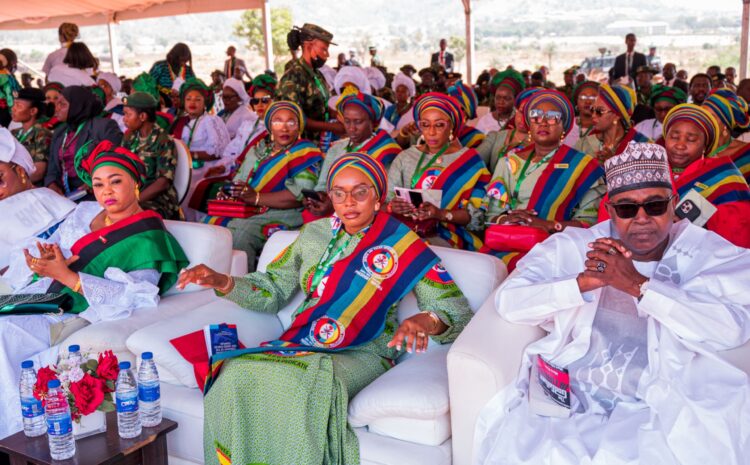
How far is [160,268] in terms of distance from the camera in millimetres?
3391

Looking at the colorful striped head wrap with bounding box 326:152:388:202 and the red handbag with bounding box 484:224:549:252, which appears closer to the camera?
the colorful striped head wrap with bounding box 326:152:388:202

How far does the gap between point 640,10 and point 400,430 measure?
23000 millimetres

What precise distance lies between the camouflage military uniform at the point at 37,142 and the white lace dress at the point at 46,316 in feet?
8.38

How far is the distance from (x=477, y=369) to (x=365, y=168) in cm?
102

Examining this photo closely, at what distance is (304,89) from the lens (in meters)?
5.55

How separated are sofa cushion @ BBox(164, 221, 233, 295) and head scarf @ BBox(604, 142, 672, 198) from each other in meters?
1.91

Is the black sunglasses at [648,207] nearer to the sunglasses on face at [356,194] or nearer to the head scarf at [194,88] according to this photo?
the sunglasses on face at [356,194]

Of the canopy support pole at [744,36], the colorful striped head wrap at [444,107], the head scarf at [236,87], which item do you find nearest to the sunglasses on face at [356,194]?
the colorful striped head wrap at [444,107]

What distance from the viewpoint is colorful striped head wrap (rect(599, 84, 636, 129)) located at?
4.81 metres

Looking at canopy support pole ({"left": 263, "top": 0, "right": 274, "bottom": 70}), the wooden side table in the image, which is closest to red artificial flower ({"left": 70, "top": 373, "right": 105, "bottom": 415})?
the wooden side table

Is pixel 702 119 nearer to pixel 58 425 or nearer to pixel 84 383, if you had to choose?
pixel 84 383

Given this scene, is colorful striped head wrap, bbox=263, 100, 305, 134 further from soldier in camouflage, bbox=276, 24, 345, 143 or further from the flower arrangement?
the flower arrangement

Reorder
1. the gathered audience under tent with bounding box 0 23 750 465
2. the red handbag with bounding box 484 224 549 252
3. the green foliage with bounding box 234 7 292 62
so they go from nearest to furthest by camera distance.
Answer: the gathered audience under tent with bounding box 0 23 750 465 → the red handbag with bounding box 484 224 549 252 → the green foliage with bounding box 234 7 292 62

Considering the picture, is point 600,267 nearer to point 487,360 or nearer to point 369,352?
point 487,360
